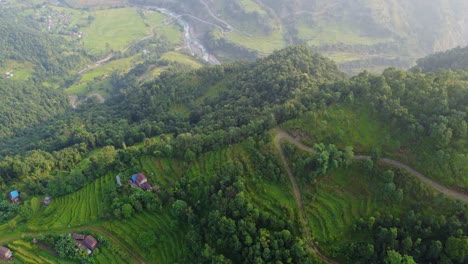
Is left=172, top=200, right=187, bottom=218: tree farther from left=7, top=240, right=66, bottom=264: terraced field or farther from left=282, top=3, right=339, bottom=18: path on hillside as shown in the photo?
left=282, top=3, right=339, bottom=18: path on hillside

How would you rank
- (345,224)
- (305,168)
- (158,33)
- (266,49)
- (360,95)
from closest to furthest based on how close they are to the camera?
(345,224) → (305,168) → (360,95) → (266,49) → (158,33)

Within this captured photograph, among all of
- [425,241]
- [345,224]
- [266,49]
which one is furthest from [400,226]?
[266,49]

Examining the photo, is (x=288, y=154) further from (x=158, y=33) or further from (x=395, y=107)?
(x=158, y=33)

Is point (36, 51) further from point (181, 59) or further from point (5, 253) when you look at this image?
point (5, 253)

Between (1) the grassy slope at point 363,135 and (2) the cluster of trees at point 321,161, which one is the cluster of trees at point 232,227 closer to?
(2) the cluster of trees at point 321,161

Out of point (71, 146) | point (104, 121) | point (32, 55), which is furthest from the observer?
point (32, 55)

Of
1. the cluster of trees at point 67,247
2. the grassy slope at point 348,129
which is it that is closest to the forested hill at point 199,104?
the grassy slope at point 348,129
